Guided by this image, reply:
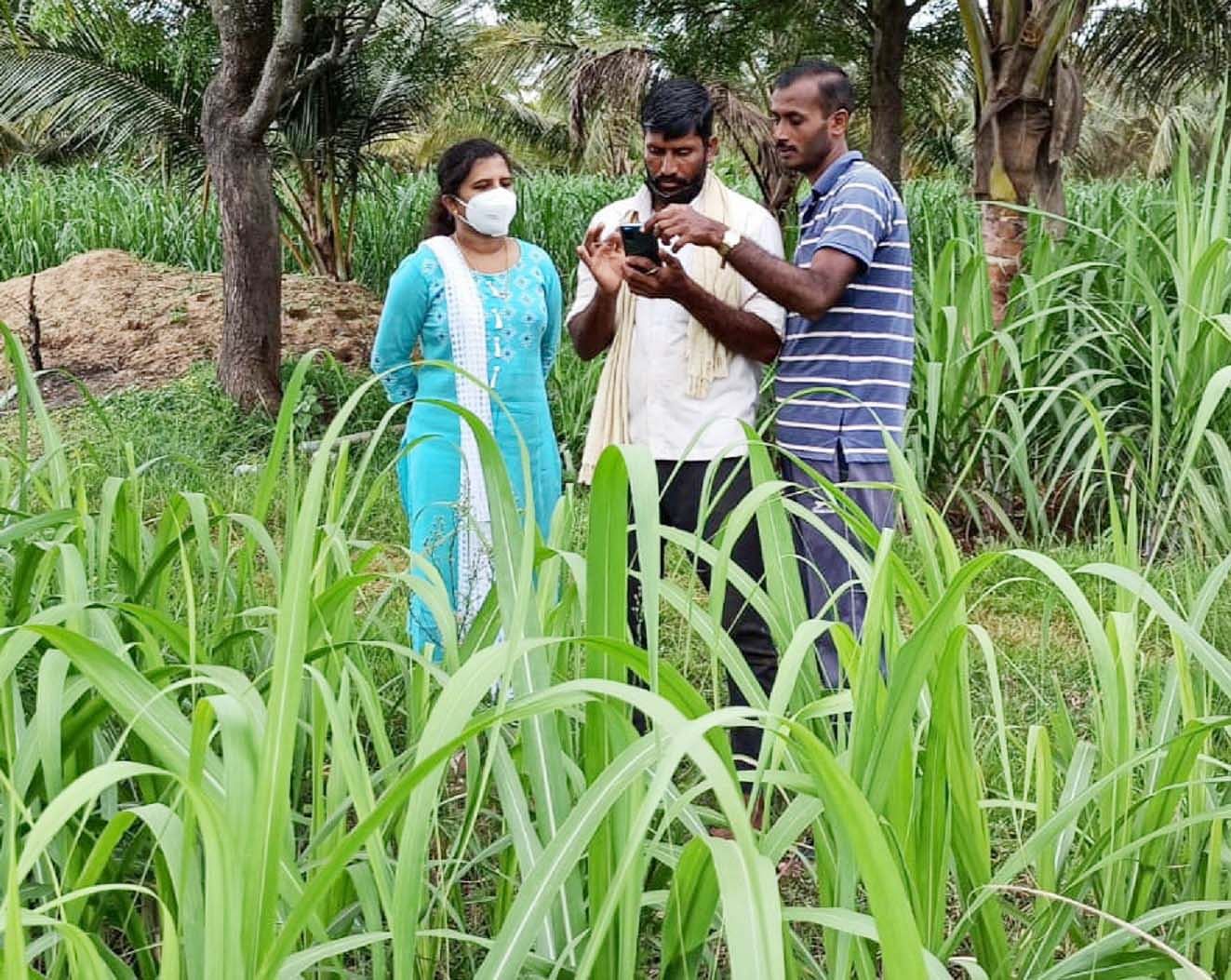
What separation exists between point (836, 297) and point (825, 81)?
1.30 feet

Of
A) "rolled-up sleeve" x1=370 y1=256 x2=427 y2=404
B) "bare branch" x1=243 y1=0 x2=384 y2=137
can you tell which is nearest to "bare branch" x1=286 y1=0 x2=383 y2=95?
"bare branch" x1=243 y1=0 x2=384 y2=137

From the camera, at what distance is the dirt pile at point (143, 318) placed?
7188mm

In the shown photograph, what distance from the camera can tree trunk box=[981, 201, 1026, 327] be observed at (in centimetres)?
477

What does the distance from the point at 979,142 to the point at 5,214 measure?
24.6ft

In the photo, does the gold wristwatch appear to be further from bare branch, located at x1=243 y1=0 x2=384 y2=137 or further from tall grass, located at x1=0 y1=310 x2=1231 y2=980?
bare branch, located at x1=243 y1=0 x2=384 y2=137

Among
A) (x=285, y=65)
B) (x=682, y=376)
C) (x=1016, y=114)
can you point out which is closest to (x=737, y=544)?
(x=682, y=376)

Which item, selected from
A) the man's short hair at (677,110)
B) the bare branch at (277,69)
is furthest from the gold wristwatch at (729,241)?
the bare branch at (277,69)

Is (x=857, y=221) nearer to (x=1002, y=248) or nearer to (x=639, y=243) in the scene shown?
(x=639, y=243)

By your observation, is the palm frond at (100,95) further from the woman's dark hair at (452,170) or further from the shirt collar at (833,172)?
the shirt collar at (833,172)

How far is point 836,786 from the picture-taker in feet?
2.97

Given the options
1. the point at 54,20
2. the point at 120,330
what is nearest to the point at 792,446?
Answer: the point at 54,20

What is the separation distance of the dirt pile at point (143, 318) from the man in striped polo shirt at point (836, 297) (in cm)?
468

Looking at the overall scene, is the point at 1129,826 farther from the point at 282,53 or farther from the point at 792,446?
the point at 282,53

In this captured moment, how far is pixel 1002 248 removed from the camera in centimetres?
479
